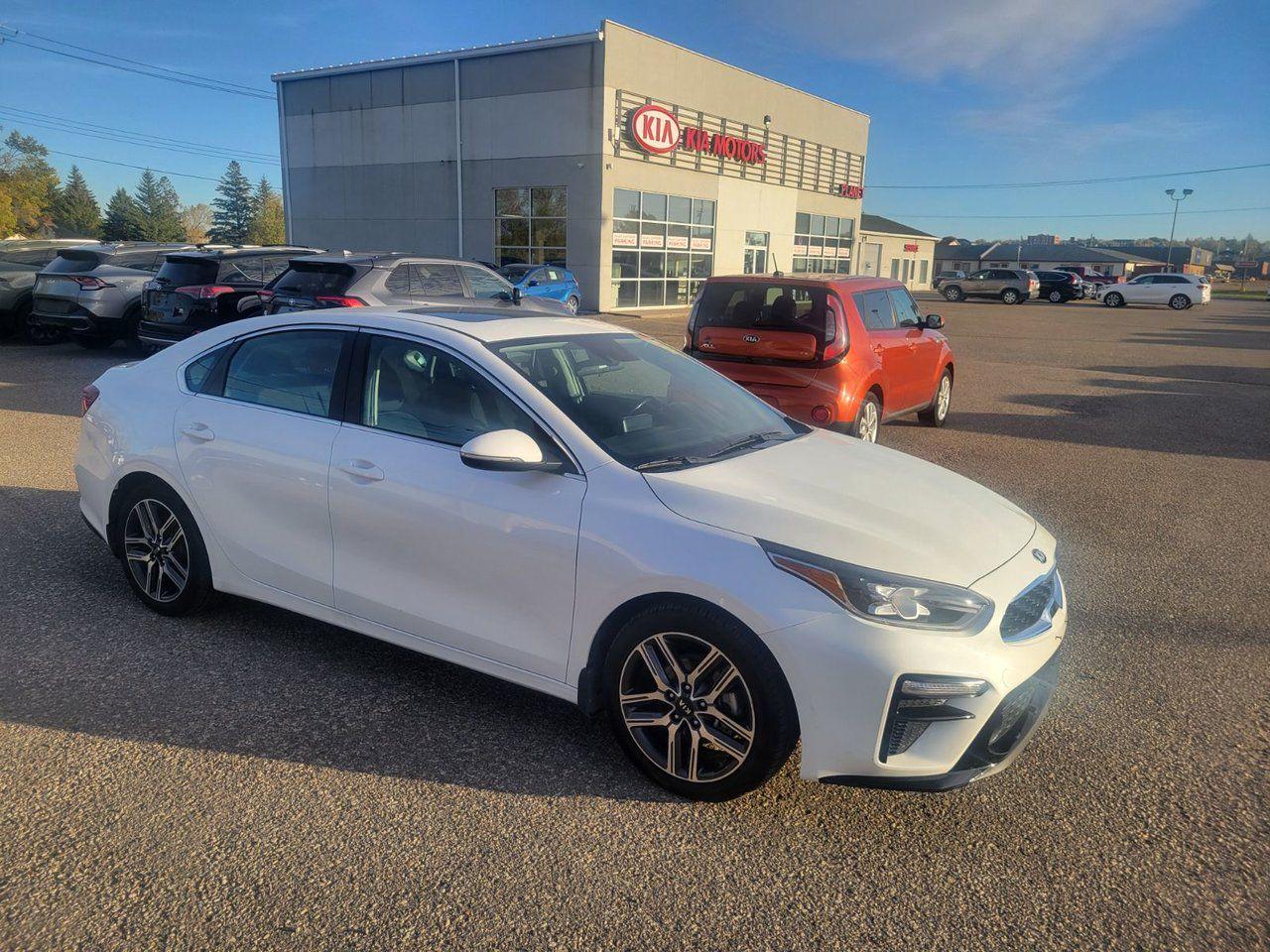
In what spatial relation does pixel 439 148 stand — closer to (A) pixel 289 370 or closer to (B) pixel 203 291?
(B) pixel 203 291

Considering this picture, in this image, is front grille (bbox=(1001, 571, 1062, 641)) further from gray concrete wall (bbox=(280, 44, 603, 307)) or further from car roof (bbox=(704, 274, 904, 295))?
gray concrete wall (bbox=(280, 44, 603, 307))

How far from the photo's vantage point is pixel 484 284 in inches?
466

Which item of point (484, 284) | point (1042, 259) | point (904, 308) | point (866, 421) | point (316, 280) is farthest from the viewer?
point (1042, 259)

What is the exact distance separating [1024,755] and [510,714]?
198 cm

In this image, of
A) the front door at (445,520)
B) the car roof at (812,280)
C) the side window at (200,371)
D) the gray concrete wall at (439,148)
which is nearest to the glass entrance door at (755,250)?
the gray concrete wall at (439,148)

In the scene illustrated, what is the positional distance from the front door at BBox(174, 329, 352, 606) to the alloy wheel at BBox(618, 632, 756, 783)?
1.48 meters

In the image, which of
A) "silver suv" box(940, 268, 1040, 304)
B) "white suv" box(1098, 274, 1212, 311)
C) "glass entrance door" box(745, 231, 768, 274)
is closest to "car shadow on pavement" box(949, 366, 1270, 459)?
"glass entrance door" box(745, 231, 768, 274)

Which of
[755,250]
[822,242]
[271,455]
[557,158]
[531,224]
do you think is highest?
[557,158]

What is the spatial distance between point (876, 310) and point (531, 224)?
22.7 meters

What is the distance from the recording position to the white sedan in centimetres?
276

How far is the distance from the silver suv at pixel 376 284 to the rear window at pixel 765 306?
80.2 inches

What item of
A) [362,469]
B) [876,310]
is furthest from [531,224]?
[362,469]

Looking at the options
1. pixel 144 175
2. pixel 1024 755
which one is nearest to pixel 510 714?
pixel 1024 755

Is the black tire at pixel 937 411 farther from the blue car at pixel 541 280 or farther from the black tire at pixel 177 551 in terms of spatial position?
the blue car at pixel 541 280
